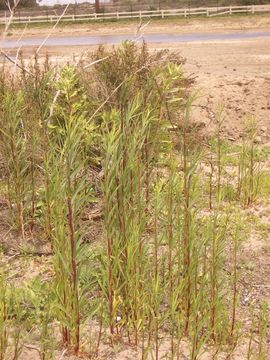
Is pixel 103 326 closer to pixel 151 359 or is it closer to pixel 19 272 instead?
pixel 151 359

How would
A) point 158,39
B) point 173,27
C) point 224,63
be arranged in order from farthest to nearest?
1. point 173,27
2. point 158,39
3. point 224,63

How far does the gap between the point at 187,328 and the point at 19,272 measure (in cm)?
152

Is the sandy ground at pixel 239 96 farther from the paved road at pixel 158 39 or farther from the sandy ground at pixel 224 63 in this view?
the paved road at pixel 158 39

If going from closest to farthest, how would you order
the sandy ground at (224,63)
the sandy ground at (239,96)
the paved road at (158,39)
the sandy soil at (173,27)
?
1. the sandy ground at (239,96)
2. the sandy ground at (224,63)
3. the paved road at (158,39)
4. the sandy soil at (173,27)

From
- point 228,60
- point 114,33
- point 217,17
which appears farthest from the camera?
point 217,17

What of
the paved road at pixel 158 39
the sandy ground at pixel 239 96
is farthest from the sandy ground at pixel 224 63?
the paved road at pixel 158 39

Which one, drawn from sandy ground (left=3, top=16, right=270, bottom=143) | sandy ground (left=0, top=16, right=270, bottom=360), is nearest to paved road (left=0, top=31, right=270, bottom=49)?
sandy ground (left=3, top=16, right=270, bottom=143)

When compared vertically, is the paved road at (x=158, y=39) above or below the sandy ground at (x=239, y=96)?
below

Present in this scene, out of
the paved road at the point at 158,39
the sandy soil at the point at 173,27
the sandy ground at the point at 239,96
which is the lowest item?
the sandy soil at the point at 173,27

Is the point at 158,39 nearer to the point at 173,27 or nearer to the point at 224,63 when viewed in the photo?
the point at 173,27

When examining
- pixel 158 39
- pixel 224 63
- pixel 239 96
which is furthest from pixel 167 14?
pixel 239 96

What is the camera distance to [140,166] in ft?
12.7

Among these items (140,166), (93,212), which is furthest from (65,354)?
(93,212)

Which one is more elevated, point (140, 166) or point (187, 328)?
point (140, 166)
